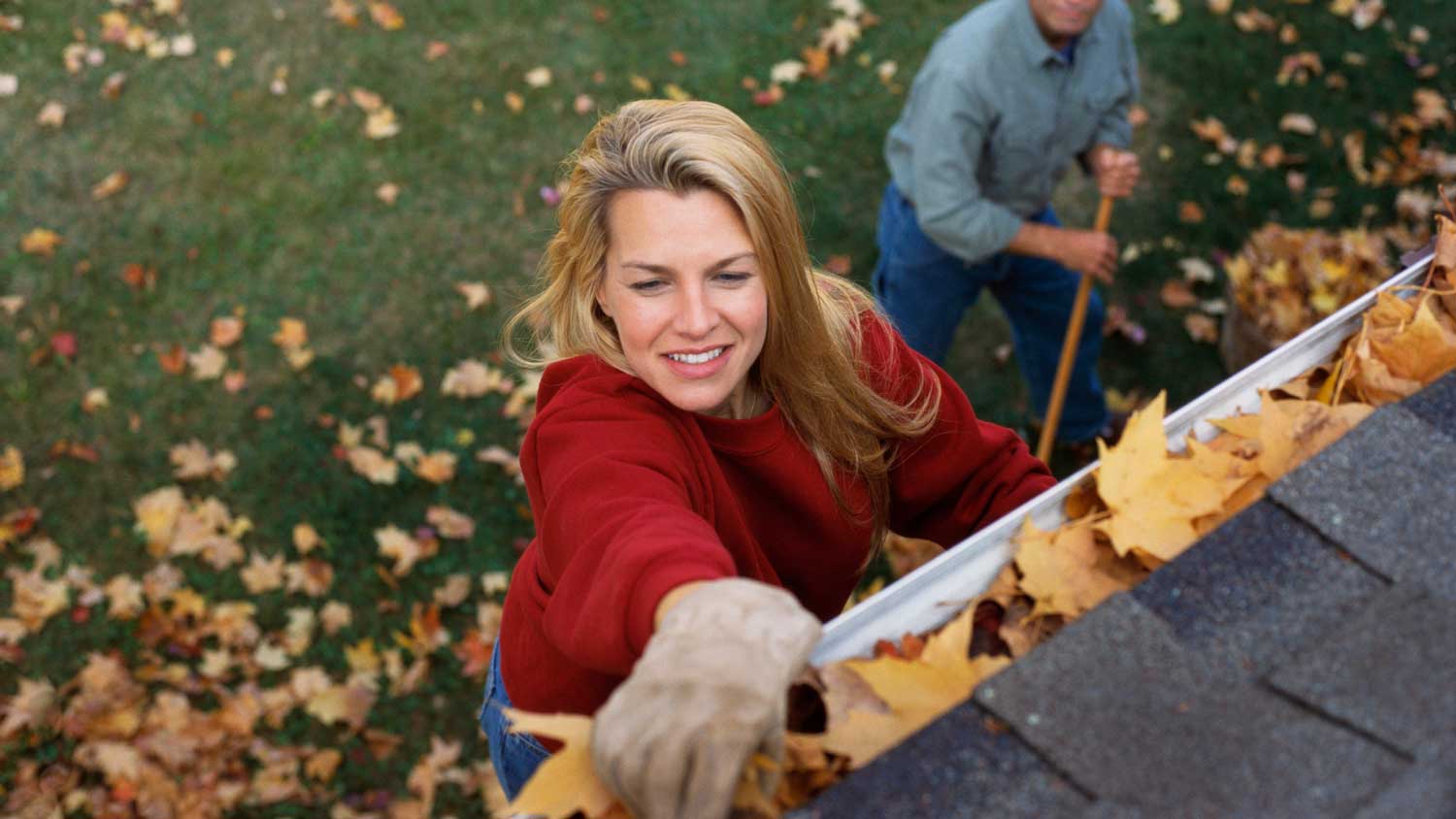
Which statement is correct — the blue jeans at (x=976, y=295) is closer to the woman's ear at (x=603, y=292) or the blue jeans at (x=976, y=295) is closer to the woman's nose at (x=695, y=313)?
the woman's ear at (x=603, y=292)

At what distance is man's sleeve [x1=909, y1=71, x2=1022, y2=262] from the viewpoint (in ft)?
11.2

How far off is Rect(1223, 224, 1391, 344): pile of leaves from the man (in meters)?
0.80

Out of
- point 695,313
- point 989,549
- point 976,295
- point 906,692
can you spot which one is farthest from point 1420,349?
point 976,295

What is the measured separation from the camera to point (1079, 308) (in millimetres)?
3873

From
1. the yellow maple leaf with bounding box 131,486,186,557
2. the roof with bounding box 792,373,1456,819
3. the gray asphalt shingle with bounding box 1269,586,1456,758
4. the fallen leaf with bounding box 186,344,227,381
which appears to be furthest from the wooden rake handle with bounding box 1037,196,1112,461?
the fallen leaf with bounding box 186,344,227,381

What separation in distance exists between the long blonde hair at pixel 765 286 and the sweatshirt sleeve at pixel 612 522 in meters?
0.20

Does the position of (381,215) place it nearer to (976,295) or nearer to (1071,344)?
(976,295)

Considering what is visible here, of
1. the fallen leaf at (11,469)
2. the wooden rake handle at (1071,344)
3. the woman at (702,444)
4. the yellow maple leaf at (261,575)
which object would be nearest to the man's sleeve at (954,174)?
the wooden rake handle at (1071,344)

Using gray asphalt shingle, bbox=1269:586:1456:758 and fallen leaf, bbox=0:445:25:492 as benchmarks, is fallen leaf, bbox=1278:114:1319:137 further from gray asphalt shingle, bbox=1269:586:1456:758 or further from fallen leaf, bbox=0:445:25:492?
fallen leaf, bbox=0:445:25:492

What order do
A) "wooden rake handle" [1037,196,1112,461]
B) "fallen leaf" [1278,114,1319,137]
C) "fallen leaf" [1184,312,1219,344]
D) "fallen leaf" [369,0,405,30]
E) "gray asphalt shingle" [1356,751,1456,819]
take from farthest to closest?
1. "fallen leaf" [369,0,405,30]
2. "fallen leaf" [1278,114,1319,137]
3. "fallen leaf" [1184,312,1219,344]
4. "wooden rake handle" [1037,196,1112,461]
5. "gray asphalt shingle" [1356,751,1456,819]

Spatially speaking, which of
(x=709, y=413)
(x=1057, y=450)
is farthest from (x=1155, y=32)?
(x=709, y=413)

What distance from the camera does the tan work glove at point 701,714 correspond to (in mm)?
1004

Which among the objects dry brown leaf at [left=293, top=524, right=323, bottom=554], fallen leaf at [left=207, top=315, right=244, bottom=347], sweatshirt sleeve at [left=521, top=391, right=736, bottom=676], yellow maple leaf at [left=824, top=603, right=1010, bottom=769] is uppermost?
yellow maple leaf at [left=824, top=603, right=1010, bottom=769]

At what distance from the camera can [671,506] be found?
60.5 inches
